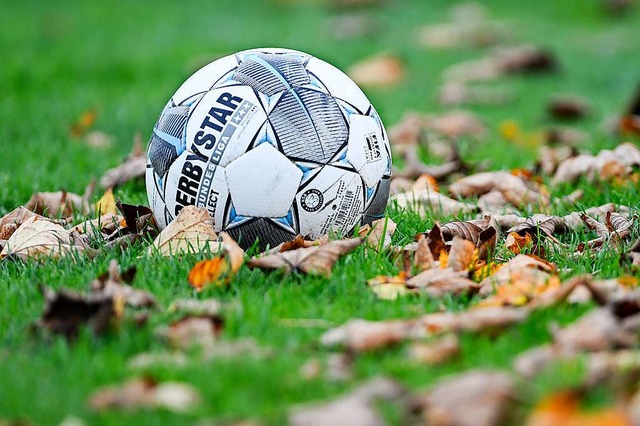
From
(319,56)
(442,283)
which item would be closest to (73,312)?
(442,283)

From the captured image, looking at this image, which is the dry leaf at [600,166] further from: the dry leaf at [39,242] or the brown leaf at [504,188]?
the dry leaf at [39,242]

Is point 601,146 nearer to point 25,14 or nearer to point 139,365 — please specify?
point 139,365

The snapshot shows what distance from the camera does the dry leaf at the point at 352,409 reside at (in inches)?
96.7

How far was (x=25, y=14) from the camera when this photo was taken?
1276 cm

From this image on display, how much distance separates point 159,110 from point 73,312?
4.97m

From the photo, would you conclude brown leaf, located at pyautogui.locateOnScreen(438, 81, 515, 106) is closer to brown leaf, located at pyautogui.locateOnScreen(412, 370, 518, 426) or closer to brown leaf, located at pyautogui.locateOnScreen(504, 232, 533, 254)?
brown leaf, located at pyautogui.locateOnScreen(504, 232, 533, 254)

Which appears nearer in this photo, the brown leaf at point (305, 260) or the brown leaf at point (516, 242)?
the brown leaf at point (305, 260)

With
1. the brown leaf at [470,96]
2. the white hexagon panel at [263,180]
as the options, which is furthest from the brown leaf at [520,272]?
the brown leaf at [470,96]

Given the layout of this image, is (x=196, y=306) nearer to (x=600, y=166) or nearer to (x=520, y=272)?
(x=520, y=272)

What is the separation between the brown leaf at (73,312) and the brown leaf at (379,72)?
6.62 metres

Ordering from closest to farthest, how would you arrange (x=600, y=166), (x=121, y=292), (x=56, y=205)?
1. (x=121, y=292)
2. (x=56, y=205)
3. (x=600, y=166)

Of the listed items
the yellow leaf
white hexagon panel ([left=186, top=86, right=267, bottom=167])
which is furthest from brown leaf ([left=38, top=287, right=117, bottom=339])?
the yellow leaf

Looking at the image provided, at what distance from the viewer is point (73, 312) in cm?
314

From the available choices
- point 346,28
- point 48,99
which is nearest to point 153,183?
point 48,99
